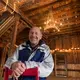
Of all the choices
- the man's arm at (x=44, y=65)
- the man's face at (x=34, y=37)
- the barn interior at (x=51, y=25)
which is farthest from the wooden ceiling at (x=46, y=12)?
the man's arm at (x=44, y=65)

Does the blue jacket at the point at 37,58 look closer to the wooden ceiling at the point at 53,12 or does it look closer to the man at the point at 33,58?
the man at the point at 33,58

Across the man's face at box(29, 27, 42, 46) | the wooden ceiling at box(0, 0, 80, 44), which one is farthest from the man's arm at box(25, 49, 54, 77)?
the wooden ceiling at box(0, 0, 80, 44)

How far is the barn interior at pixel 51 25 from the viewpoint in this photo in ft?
15.1

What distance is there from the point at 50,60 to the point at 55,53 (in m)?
6.75

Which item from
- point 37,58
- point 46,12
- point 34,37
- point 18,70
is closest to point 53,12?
point 46,12

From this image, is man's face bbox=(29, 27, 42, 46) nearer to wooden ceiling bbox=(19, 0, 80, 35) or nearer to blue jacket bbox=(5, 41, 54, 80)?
blue jacket bbox=(5, 41, 54, 80)

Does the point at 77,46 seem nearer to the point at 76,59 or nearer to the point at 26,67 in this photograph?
the point at 76,59

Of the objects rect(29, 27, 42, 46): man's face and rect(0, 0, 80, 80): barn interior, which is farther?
rect(0, 0, 80, 80): barn interior

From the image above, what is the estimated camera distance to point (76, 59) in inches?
295

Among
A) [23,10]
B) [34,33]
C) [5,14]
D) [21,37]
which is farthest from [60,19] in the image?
[34,33]

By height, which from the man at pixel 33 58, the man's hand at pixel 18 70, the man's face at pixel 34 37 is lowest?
the man's hand at pixel 18 70

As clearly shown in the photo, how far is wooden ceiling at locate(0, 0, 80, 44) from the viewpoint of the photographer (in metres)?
4.58

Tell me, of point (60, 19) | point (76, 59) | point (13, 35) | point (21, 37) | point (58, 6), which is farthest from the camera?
point (21, 37)

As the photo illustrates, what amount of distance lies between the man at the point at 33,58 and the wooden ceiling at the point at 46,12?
3.16 meters
